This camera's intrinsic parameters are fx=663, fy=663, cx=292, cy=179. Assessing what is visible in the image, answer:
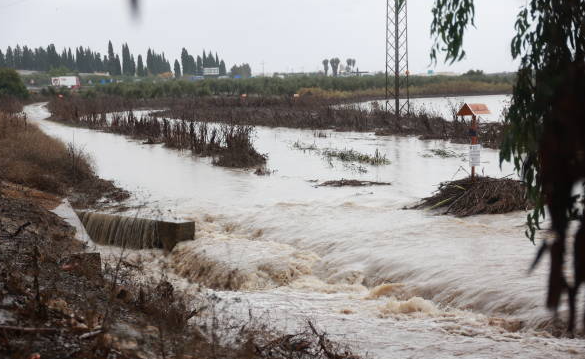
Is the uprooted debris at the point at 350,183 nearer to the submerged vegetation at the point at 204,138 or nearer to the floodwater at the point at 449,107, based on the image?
the submerged vegetation at the point at 204,138

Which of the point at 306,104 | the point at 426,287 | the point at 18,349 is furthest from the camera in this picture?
the point at 306,104

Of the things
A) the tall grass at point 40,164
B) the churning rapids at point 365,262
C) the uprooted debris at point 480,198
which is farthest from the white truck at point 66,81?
→ the uprooted debris at point 480,198

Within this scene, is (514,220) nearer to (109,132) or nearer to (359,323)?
(359,323)

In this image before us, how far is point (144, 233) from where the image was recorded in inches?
423

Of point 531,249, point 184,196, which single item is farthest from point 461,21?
point 184,196

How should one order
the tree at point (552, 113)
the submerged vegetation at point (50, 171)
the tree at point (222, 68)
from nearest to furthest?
1. the tree at point (552, 113)
2. the submerged vegetation at point (50, 171)
3. the tree at point (222, 68)

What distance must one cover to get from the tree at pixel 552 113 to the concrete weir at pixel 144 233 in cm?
639

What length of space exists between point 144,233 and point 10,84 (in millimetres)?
56088

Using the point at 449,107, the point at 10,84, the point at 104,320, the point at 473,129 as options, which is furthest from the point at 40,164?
the point at 10,84

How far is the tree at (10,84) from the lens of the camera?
194 feet

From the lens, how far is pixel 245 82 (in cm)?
7581

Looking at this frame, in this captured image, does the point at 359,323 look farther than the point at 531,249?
No

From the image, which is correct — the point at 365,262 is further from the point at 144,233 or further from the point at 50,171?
the point at 50,171

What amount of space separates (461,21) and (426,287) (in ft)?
12.1
